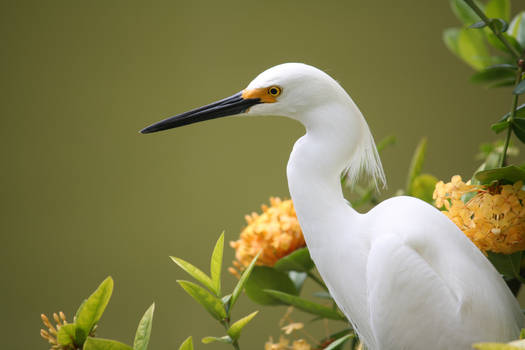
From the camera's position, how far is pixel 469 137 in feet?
6.15

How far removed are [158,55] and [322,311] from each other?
134 cm

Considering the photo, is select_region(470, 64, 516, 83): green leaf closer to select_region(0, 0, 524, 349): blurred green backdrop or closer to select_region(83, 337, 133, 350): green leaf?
select_region(83, 337, 133, 350): green leaf

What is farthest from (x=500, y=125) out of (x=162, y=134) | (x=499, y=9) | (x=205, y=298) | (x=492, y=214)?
(x=162, y=134)

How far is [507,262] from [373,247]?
199mm

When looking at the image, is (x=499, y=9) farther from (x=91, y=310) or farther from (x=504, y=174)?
(x=91, y=310)

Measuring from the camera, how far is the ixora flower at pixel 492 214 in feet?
1.73

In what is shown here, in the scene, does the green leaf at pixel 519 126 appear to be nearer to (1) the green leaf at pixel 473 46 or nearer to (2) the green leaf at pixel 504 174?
(2) the green leaf at pixel 504 174

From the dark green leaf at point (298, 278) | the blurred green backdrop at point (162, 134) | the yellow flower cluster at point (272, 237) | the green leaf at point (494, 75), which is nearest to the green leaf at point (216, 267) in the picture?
the yellow flower cluster at point (272, 237)

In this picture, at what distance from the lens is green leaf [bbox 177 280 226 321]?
0.55 m

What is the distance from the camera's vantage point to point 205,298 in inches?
22.0

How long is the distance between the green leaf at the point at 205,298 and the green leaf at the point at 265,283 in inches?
5.8

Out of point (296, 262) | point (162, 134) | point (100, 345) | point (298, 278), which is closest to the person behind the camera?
point (100, 345)

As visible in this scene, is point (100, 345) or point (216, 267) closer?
point (100, 345)

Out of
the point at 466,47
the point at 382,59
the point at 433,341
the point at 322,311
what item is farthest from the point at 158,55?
the point at 433,341
